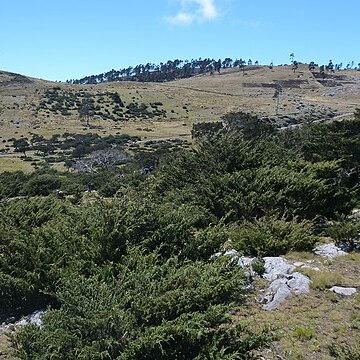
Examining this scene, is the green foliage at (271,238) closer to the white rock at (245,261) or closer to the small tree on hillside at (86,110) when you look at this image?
the white rock at (245,261)

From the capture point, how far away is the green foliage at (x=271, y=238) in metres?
11.3

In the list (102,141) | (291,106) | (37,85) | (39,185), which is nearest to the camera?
(39,185)

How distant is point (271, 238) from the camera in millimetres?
11375

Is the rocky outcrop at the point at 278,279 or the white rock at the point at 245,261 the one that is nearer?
the rocky outcrop at the point at 278,279

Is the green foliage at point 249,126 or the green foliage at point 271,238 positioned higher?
the green foliage at point 271,238

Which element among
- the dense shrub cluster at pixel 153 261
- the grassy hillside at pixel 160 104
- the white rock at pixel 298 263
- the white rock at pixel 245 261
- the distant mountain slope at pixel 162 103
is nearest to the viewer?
the dense shrub cluster at pixel 153 261

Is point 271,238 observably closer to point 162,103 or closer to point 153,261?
point 153,261

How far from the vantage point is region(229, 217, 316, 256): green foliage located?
11.3 metres

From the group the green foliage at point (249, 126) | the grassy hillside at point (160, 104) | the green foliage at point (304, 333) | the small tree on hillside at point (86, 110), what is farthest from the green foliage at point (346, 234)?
the small tree on hillside at point (86, 110)

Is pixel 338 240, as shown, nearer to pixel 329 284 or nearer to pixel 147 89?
pixel 329 284

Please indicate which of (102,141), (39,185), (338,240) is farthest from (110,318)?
(102,141)

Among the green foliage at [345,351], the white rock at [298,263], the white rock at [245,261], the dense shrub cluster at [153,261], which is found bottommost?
the white rock at [298,263]

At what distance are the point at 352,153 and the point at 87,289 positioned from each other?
1635 centimetres

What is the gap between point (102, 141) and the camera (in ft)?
233
